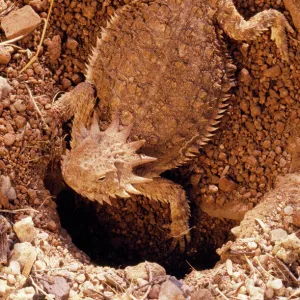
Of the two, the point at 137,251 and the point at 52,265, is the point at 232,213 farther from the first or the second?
the point at 52,265

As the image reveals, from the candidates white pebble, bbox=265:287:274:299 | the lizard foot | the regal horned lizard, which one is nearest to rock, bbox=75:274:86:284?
the regal horned lizard

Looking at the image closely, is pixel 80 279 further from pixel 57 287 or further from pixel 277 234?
pixel 277 234

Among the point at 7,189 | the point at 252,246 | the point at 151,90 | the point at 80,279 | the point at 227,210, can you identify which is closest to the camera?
the point at 80,279

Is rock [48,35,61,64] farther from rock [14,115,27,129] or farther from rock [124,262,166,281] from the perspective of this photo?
Answer: rock [124,262,166,281]

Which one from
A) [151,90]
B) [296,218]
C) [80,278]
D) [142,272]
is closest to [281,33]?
[151,90]

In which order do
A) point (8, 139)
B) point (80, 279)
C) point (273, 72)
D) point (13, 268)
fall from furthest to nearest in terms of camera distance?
1. point (273, 72)
2. point (8, 139)
3. point (80, 279)
4. point (13, 268)

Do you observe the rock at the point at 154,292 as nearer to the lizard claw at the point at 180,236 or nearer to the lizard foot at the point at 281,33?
the lizard claw at the point at 180,236

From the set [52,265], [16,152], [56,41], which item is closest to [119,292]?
[52,265]
